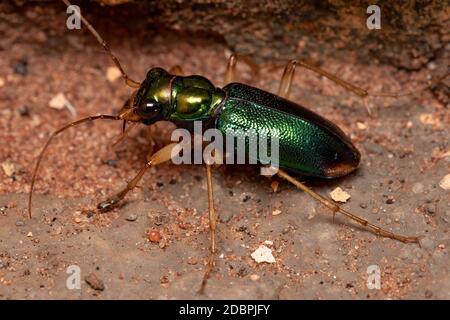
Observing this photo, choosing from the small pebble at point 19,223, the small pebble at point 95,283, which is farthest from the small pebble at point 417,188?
the small pebble at point 19,223

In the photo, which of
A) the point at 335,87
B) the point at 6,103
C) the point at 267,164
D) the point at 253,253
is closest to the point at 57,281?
the point at 253,253

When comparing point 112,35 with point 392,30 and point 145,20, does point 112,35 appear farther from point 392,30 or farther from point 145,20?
point 392,30

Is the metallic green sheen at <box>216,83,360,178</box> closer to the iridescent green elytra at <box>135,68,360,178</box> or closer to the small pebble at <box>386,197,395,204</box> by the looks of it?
the iridescent green elytra at <box>135,68,360,178</box>

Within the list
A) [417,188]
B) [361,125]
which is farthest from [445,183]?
[361,125]

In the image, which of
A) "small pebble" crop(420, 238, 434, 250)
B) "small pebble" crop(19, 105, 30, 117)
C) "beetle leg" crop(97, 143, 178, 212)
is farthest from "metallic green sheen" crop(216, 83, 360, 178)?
"small pebble" crop(19, 105, 30, 117)

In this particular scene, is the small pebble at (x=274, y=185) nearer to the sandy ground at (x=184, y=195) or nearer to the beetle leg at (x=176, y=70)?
the sandy ground at (x=184, y=195)

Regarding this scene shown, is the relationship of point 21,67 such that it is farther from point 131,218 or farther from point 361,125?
point 361,125

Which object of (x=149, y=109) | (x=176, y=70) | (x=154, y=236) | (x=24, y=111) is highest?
(x=176, y=70)

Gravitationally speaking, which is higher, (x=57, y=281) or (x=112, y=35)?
(x=112, y=35)
